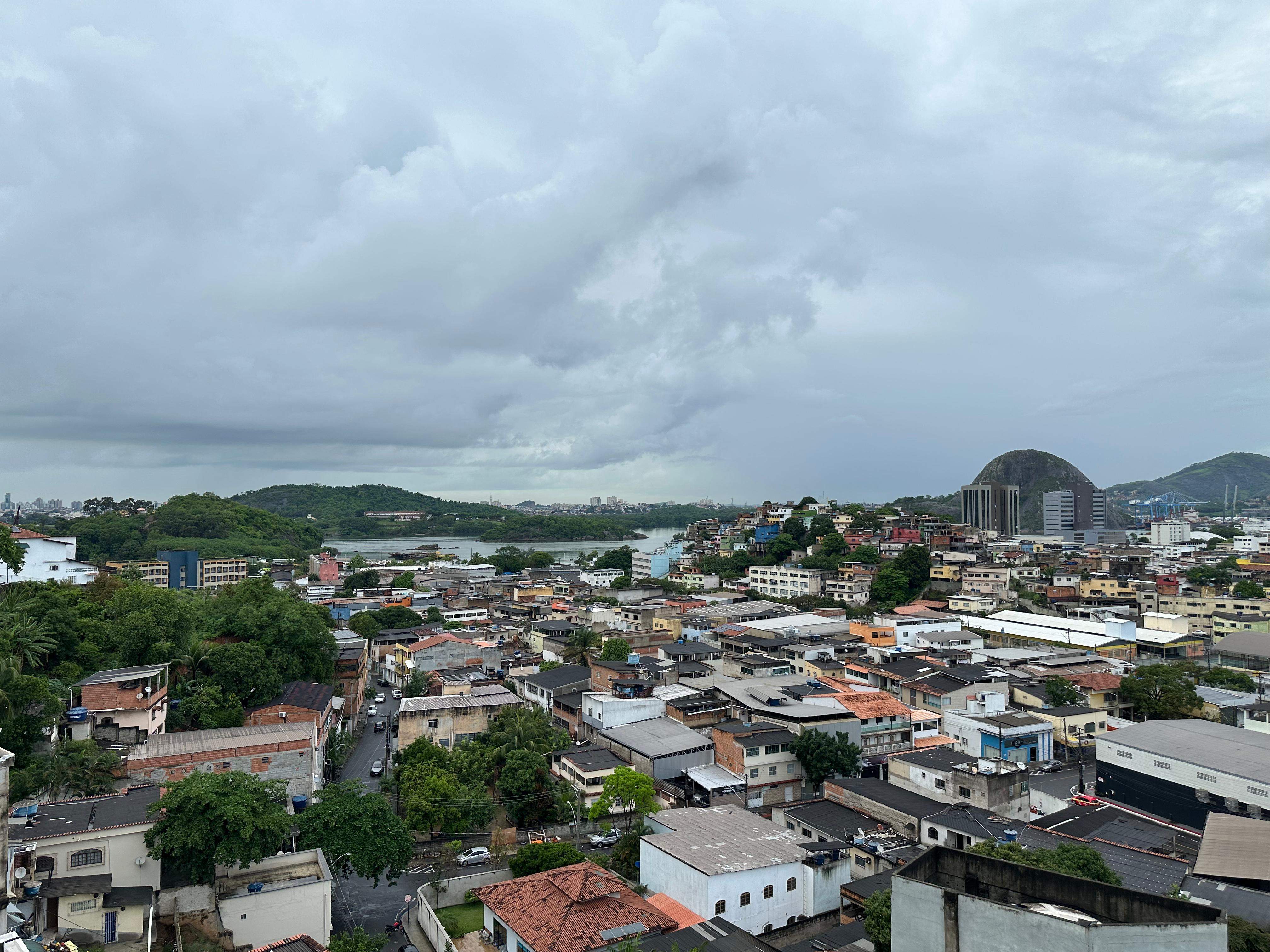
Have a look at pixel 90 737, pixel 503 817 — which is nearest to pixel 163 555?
pixel 90 737

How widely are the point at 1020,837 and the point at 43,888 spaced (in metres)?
11.1

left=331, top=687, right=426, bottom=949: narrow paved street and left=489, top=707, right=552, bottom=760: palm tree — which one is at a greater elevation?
left=489, top=707, right=552, bottom=760: palm tree

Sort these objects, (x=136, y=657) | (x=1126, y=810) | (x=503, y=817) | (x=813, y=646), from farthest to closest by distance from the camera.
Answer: (x=813, y=646) → (x=136, y=657) → (x=503, y=817) → (x=1126, y=810)

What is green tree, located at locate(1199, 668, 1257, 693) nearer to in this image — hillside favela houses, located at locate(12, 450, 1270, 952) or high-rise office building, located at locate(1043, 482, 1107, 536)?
hillside favela houses, located at locate(12, 450, 1270, 952)

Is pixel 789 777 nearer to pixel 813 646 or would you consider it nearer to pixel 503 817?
pixel 503 817

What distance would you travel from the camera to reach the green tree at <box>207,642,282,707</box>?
15500 mm

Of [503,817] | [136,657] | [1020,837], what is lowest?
[503,817]

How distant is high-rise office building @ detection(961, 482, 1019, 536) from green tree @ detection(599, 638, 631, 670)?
179 feet

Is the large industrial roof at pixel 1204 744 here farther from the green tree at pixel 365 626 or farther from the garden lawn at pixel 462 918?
the green tree at pixel 365 626

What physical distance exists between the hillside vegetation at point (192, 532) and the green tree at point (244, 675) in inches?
1403

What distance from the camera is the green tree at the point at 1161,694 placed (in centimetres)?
1680

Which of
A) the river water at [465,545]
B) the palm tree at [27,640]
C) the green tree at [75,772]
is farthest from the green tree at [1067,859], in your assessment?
the river water at [465,545]

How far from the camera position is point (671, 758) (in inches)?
545

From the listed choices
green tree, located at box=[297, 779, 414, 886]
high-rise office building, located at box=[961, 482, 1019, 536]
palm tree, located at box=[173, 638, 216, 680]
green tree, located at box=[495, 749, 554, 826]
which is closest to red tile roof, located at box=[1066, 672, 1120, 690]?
green tree, located at box=[495, 749, 554, 826]
